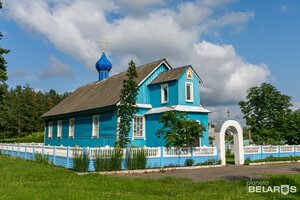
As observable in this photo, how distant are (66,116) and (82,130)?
11.6 feet

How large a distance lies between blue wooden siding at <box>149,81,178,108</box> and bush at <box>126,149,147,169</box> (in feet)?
23.6

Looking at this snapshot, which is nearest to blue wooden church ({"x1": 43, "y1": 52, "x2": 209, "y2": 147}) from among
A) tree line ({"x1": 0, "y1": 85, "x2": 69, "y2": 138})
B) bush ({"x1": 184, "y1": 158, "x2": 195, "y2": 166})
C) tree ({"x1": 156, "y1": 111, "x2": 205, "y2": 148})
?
tree ({"x1": 156, "y1": 111, "x2": 205, "y2": 148})

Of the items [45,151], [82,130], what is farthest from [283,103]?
[45,151]

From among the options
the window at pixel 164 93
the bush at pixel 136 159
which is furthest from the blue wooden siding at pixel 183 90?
the bush at pixel 136 159

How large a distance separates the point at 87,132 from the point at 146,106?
18.8 ft

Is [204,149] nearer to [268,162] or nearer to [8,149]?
[268,162]

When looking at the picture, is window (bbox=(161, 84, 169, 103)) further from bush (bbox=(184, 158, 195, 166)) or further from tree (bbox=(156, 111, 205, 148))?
bush (bbox=(184, 158, 195, 166))

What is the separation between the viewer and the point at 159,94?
26547mm

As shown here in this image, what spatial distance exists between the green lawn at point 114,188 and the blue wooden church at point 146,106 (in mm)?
10475

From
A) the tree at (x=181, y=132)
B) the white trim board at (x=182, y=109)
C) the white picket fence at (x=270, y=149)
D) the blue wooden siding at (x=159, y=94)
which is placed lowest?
the white picket fence at (x=270, y=149)

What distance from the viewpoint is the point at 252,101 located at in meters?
33.5

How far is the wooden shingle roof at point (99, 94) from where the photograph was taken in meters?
27.3

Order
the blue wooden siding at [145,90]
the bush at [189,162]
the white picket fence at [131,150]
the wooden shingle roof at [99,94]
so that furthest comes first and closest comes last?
the wooden shingle roof at [99,94] → the blue wooden siding at [145,90] → the bush at [189,162] → the white picket fence at [131,150]

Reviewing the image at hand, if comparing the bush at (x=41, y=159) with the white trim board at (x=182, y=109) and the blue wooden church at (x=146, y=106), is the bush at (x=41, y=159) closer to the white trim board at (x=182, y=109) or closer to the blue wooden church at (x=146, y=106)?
the blue wooden church at (x=146, y=106)
